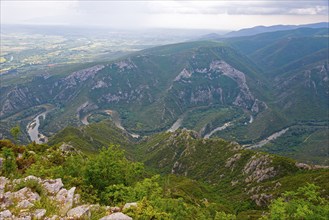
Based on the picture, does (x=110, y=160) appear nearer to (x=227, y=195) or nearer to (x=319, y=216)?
(x=319, y=216)

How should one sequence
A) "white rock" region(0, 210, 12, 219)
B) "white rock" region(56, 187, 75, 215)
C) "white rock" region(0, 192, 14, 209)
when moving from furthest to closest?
"white rock" region(56, 187, 75, 215)
"white rock" region(0, 192, 14, 209)
"white rock" region(0, 210, 12, 219)

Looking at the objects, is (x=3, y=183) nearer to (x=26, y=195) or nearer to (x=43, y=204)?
(x=26, y=195)

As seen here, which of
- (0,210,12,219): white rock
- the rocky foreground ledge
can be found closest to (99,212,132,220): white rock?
the rocky foreground ledge

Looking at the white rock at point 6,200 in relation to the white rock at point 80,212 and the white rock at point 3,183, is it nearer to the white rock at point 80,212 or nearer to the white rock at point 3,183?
the white rock at point 3,183

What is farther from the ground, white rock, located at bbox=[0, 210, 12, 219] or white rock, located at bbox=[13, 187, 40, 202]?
white rock, located at bbox=[0, 210, 12, 219]

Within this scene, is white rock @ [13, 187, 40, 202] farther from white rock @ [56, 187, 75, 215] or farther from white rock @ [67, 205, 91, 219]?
white rock @ [67, 205, 91, 219]

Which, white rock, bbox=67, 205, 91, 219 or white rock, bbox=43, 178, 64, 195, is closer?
white rock, bbox=67, 205, 91, 219

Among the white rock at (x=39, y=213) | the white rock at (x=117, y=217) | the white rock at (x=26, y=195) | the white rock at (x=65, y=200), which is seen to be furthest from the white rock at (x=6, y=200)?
the white rock at (x=117, y=217)

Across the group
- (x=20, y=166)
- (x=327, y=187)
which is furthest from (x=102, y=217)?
(x=327, y=187)
